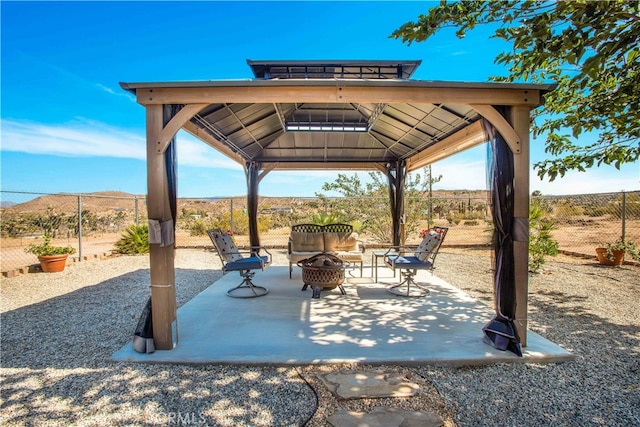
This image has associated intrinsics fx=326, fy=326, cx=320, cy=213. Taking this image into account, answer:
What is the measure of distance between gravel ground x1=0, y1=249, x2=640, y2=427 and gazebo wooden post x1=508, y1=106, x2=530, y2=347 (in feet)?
1.70

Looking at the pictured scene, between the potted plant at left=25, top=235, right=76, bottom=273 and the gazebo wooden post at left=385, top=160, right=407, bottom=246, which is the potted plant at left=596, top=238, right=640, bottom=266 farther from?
the potted plant at left=25, top=235, right=76, bottom=273

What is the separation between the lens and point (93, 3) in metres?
6.89

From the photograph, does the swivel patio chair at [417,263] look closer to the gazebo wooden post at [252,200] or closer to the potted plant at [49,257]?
the gazebo wooden post at [252,200]

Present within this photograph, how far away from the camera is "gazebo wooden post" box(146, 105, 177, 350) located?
Answer: 303cm

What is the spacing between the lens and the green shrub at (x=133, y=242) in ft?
30.5

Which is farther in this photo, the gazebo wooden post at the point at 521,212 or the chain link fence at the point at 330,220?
the chain link fence at the point at 330,220

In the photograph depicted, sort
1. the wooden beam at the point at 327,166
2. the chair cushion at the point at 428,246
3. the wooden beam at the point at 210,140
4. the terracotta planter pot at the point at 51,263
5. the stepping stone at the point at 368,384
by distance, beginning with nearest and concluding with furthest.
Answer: the stepping stone at the point at 368,384 < the wooden beam at the point at 210,140 < the chair cushion at the point at 428,246 < the terracotta planter pot at the point at 51,263 < the wooden beam at the point at 327,166

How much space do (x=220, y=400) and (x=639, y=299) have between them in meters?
5.91

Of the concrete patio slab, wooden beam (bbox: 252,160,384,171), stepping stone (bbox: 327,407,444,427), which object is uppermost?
wooden beam (bbox: 252,160,384,171)

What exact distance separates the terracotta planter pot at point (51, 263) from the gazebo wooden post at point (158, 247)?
5.44 m

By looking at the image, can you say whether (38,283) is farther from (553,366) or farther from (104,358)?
(553,366)

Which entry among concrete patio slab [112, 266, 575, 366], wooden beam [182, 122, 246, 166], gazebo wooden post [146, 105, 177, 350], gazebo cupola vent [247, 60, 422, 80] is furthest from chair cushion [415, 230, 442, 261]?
wooden beam [182, 122, 246, 166]

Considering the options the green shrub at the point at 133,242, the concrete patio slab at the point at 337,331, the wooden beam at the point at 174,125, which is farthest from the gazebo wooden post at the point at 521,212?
the green shrub at the point at 133,242

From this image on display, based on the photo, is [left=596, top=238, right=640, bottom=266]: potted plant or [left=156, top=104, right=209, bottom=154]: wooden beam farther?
[left=596, top=238, right=640, bottom=266]: potted plant
